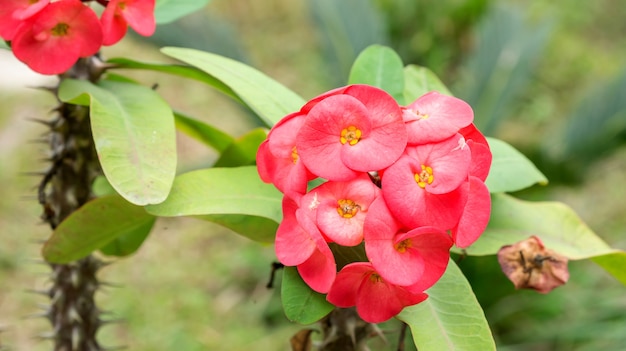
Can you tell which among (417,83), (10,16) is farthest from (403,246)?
(10,16)

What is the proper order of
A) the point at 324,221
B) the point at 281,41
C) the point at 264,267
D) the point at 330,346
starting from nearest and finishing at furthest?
the point at 324,221 < the point at 330,346 < the point at 264,267 < the point at 281,41

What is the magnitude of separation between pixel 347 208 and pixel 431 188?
93mm

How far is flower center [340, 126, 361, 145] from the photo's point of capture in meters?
0.80

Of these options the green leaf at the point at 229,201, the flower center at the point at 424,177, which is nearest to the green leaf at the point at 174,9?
the green leaf at the point at 229,201

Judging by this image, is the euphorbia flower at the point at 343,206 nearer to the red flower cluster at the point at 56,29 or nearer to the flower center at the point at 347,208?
the flower center at the point at 347,208

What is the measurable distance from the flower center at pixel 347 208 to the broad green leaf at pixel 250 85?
0.76 feet

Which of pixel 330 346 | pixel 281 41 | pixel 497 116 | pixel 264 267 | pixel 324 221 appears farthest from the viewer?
pixel 281 41

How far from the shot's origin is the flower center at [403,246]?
2.50 feet

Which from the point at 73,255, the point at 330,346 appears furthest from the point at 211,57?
the point at 330,346

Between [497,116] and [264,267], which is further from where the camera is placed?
[264,267]

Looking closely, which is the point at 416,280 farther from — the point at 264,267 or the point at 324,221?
the point at 264,267

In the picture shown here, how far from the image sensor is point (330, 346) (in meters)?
1.04

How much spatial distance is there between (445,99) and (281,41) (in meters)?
4.76

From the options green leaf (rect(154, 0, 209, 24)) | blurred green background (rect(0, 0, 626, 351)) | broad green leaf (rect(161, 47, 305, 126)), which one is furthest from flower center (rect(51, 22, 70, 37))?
blurred green background (rect(0, 0, 626, 351))
